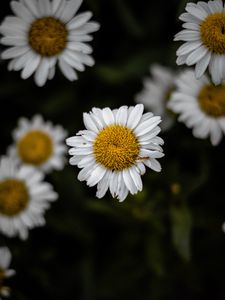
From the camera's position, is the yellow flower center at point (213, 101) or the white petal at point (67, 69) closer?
the white petal at point (67, 69)

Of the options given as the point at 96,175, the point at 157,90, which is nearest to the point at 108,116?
the point at 96,175

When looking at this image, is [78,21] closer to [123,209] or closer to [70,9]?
[70,9]

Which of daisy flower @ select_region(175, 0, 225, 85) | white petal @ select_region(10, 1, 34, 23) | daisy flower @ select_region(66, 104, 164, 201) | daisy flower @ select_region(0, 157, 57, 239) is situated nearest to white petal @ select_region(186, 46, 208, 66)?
daisy flower @ select_region(175, 0, 225, 85)

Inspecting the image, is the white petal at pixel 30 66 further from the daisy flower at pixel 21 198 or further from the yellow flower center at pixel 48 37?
the daisy flower at pixel 21 198

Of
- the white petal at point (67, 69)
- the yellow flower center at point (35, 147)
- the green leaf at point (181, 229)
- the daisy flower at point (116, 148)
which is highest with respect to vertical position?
the yellow flower center at point (35, 147)

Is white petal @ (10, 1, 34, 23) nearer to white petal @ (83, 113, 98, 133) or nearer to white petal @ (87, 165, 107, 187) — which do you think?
white petal @ (83, 113, 98, 133)

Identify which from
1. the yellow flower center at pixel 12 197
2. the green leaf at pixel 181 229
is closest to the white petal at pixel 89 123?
the green leaf at pixel 181 229

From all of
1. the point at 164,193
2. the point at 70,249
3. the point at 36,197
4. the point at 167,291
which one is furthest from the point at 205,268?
the point at 36,197
